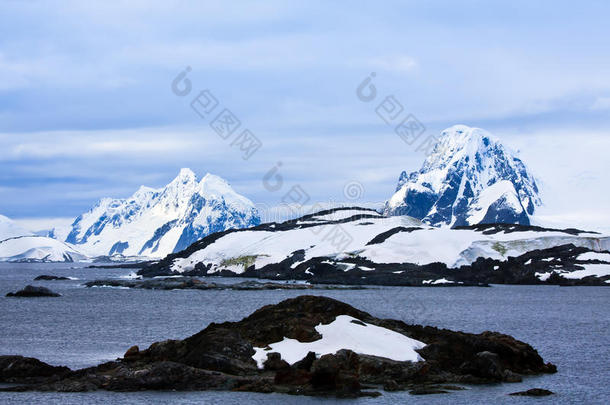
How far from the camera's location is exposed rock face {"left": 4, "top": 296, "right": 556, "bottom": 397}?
163ft

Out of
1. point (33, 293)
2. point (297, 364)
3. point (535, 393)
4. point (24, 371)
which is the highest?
point (33, 293)

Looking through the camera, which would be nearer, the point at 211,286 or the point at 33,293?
the point at 33,293

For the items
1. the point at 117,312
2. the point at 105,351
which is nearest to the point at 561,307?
the point at 117,312

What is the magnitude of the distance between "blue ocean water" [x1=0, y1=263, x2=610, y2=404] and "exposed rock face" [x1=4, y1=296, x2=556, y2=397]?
1635 mm

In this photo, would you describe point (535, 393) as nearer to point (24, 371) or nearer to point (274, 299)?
point (24, 371)

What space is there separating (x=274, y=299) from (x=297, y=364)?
86.8 m

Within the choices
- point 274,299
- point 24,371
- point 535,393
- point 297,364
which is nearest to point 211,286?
point 274,299

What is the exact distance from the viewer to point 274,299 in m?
139

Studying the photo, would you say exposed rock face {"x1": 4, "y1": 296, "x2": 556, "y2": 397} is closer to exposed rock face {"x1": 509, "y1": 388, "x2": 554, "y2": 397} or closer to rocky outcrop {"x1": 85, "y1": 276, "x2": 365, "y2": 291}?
exposed rock face {"x1": 509, "y1": 388, "x2": 554, "y2": 397}

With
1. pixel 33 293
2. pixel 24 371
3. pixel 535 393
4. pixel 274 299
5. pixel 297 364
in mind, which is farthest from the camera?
pixel 33 293

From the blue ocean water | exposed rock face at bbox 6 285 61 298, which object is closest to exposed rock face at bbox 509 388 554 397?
the blue ocean water

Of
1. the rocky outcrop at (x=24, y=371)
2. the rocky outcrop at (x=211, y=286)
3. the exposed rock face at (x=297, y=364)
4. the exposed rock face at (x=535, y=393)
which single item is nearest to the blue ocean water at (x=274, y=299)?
the exposed rock face at (x=535, y=393)

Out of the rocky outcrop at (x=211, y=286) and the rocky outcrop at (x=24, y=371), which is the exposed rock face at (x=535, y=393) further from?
the rocky outcrop at (x=211, y=286)

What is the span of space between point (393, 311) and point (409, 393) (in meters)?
63.8
